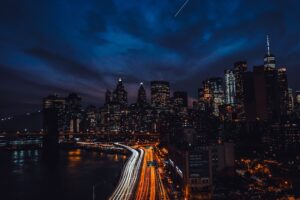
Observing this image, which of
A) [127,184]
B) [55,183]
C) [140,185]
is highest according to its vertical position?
[140,185]

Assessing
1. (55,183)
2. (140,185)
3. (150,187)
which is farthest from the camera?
(55,183)

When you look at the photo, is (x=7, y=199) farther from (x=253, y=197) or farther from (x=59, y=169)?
(x=253, y=197)

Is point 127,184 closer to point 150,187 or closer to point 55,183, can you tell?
point 150,187

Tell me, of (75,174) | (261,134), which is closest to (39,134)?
(75,174)

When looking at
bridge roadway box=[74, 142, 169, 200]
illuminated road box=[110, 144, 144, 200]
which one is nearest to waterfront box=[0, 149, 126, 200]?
illuminated road box=[110, 144, 144, 200]

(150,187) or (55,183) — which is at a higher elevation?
(150,187)

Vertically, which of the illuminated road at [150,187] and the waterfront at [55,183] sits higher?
the illuminated road at [150,187]

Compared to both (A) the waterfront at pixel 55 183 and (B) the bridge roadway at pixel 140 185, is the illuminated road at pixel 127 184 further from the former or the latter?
(A) the waterfront at pixel 55 183

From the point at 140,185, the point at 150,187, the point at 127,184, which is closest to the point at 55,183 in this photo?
the point at 127,184

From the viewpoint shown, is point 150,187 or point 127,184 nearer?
point 150,187

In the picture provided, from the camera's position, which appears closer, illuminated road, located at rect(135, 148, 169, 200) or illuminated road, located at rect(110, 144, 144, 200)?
illuminated road, located at rect(135, 148, 169, 200)

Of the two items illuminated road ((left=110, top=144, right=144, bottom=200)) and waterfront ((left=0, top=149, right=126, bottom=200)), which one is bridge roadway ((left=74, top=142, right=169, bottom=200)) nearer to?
illuminated road ((left=110, top=144, right=144, bottom=200))

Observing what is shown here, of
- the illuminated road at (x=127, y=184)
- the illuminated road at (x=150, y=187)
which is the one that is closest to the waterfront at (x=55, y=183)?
the illuminated road at (x=127, y=184)
